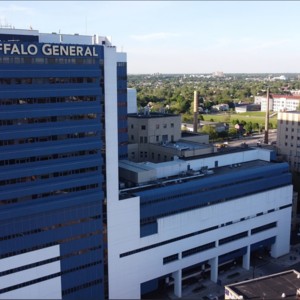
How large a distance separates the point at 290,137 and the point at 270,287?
9489cm

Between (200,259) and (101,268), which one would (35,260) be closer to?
(101,268)

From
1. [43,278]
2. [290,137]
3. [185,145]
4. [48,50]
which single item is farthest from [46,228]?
[290,137]

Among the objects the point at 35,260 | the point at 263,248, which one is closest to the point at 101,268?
the point at 35,260

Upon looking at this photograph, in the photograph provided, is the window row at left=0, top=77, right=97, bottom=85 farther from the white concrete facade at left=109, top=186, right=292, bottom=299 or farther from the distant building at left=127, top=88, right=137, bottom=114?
the distant building at left=127, top=88, right=137, bottom=114

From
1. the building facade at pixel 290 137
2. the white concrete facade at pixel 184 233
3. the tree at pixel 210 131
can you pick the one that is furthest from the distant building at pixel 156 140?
the tree at pixel 210 131

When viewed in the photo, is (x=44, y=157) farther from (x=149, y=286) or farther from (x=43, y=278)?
(x=149, y=286)

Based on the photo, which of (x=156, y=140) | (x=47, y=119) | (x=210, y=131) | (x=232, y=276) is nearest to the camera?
(x=47, y=119)

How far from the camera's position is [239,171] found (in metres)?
79.2

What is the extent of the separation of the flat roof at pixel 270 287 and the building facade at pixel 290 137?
87.8 m

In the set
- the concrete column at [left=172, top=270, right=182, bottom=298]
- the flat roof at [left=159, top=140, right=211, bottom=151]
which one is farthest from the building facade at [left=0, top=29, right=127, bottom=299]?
the flat roof at [left=159, top=140, right=211, bottom=151]

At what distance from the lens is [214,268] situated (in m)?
75.6

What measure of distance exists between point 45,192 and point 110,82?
17.3m

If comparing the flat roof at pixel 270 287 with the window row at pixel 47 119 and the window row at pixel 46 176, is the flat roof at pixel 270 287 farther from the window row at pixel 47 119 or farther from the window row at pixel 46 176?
the window row at pixel 47 119

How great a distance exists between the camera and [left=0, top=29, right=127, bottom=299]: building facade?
177 feet
